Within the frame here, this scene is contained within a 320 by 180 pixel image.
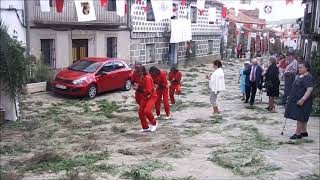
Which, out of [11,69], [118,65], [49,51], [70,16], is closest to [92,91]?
[118,65]

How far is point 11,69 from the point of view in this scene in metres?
10.1

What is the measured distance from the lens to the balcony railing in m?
16.4

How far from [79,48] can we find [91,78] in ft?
16.0

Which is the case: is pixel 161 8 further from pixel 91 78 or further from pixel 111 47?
pixel 91 78

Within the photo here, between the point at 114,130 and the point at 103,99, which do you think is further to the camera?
the point at 103,99

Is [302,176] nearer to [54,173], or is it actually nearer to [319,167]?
[319,167]

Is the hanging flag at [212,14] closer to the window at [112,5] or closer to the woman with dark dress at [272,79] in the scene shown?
the window at [112,5]

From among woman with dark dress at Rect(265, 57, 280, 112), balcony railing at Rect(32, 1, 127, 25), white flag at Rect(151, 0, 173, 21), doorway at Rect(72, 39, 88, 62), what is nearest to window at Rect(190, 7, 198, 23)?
balcony railing at Rect(32, 1, 127, 25)

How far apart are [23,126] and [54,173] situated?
4021mm

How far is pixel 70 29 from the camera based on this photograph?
60.2ft

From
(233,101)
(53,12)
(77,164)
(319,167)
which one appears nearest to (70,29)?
(53,12)

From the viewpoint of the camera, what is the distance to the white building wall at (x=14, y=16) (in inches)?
601

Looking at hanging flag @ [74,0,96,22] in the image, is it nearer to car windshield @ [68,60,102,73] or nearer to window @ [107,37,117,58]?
car windshield @ [68,60,102,73]

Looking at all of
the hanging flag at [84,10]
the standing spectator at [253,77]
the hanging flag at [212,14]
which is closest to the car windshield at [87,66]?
the hanging flag at [84,10]
